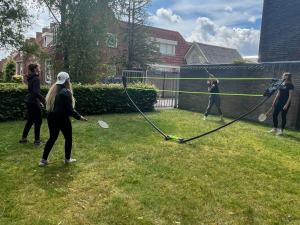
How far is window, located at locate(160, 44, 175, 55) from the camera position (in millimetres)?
27462

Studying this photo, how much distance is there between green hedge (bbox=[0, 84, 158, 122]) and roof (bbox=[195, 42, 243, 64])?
Result: 13.7 metres

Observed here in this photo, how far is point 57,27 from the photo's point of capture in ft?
43.4

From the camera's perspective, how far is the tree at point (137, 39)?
19656 mm

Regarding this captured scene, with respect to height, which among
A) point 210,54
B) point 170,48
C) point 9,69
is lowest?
point 9,69

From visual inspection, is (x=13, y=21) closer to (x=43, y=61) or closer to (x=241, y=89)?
(x=43, y=61)

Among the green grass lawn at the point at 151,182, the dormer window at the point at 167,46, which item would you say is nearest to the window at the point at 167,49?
the dormer window at the point at 167,46

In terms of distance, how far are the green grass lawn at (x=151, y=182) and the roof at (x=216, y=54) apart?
739 inches

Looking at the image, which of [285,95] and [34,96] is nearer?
[34,96]

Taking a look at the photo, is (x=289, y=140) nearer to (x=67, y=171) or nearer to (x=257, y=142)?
(x=257, y=142)

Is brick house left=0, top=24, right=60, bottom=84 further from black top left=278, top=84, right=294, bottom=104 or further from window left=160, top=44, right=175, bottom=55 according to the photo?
window left=160, top=44, right=175, bottom=55

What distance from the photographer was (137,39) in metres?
20.2

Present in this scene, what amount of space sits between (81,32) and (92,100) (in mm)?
4331

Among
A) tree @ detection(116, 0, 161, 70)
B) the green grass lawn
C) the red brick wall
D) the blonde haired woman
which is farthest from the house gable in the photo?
the blonde haired woman

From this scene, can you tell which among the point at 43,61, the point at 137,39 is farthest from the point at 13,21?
the point at 137,39
